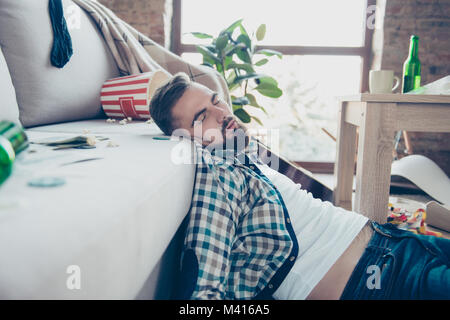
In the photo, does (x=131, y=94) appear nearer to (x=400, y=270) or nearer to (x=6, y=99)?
(x=6, y=99)

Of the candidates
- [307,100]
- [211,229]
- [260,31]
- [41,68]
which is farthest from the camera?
[307,100]

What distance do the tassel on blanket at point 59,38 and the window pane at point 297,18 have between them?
6.57 feet

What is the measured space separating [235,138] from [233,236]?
317 millimetres

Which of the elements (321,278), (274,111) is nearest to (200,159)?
(321,278)

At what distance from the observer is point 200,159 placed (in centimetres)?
74

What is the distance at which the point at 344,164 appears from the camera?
5.41ft

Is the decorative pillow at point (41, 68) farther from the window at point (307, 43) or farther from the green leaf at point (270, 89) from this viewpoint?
the window at point (307, 43)

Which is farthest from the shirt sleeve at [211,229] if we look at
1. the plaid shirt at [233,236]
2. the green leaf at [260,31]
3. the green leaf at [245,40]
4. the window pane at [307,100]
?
the window pane at [307,100]

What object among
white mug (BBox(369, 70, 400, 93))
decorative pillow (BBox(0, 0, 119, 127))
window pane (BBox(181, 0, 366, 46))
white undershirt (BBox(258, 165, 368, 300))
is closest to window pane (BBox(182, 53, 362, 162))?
window pane (BBox(181, 0, 366, 46))

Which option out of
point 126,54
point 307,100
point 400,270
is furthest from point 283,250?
point 307,100

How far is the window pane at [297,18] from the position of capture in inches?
118

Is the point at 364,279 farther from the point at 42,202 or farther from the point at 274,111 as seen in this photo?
the point at 274,111

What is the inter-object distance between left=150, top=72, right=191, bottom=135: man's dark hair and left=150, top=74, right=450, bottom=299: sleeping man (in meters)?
0.16

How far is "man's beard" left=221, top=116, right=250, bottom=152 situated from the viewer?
91 cm
